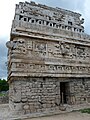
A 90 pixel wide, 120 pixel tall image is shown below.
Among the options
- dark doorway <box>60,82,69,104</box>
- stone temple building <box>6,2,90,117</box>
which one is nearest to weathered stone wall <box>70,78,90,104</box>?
stone temple building <box>6,2,90,117</box>

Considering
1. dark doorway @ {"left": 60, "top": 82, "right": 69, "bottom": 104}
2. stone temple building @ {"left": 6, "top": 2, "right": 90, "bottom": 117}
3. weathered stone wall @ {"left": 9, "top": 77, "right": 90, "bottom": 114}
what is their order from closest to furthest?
weathered stone wall @ {"left": 9, "top": 77, "right": 90, "bottom": 114}
stone temple building @ {"left": 6, "top": 2, "right": 90, "bottom": 117}
dark doorway @ {"left": 60, "top": 82, "right": 69, "bottom": 104}

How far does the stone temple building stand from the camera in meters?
7.17

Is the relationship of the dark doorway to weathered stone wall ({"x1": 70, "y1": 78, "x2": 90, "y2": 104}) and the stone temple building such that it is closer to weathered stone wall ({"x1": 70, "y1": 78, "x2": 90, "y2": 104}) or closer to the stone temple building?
the stone temple building

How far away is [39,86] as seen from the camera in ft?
24.7

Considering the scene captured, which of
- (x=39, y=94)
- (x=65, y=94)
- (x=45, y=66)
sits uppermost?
(x=45, y=66)

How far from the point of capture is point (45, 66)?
26.0 ft

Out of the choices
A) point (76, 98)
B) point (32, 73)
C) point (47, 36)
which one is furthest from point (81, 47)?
point (32, 73)

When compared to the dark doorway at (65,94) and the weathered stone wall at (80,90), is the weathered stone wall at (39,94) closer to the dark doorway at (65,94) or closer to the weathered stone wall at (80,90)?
the weathered stone wall at (80,90)

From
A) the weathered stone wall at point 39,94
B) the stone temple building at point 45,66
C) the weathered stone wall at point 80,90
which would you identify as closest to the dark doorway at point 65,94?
the stone temple building at point 45,66

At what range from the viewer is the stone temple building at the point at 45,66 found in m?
7.17

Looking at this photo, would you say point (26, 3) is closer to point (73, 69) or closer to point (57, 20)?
point (57, 20)

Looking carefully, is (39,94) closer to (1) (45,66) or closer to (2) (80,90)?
(1) (45,66)

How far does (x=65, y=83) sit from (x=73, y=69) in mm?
1054

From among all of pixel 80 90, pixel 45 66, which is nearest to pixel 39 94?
pixel 45 66
